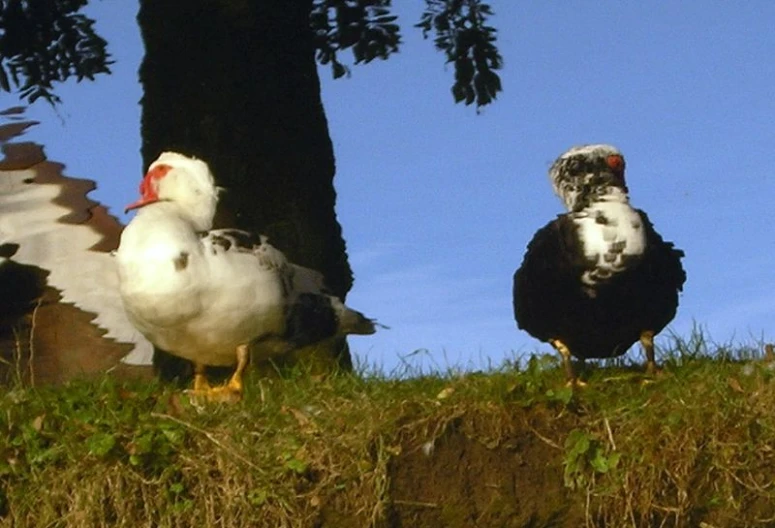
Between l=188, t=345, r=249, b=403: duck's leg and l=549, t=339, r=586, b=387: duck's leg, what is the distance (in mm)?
954

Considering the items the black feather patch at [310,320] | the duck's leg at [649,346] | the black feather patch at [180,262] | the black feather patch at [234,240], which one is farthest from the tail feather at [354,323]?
the duck's leg at [649,346]

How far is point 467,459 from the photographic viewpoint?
13.3ft

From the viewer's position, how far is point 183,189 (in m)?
4.68

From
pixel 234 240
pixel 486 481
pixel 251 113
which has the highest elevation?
pixel 251 113

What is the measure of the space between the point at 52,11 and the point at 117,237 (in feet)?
3.71

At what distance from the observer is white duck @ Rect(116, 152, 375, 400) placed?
442 cm

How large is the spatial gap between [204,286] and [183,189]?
0.40 metres

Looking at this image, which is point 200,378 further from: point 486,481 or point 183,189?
Answer: point 486,481

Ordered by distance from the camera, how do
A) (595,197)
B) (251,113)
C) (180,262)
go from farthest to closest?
(251,113) → (595,197) → (180,262)

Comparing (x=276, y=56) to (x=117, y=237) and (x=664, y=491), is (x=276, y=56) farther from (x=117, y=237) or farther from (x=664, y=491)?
(x=664, y=491)

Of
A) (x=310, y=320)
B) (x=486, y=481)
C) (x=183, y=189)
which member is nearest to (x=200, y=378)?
(x=310, y=320)

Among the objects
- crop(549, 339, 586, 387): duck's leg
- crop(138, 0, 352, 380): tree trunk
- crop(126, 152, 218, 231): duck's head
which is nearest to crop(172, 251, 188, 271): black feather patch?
crop(126, 152, 218, 231): duck's head

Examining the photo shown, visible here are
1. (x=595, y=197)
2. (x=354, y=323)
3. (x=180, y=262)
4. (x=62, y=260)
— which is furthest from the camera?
(x=62, y=260)

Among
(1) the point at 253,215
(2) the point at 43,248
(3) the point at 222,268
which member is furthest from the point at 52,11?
(3) the point at 222,268
